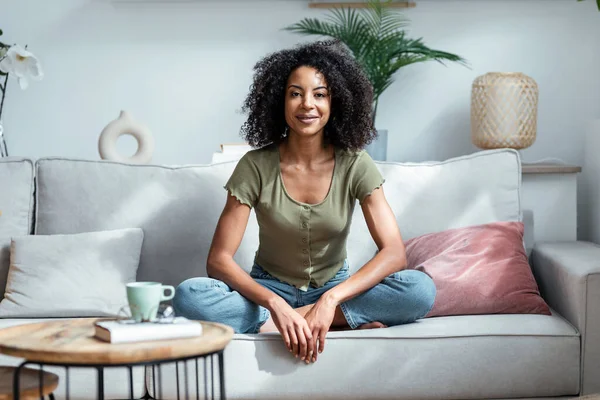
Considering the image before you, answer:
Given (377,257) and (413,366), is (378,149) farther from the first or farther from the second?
(413,366)

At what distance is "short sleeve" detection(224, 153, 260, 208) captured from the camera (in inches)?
88.2

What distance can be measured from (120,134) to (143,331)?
162cm

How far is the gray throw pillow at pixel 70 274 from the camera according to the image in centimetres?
234

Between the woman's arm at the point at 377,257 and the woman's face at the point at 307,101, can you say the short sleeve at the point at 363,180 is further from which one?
the woman's face at the point at 307,101

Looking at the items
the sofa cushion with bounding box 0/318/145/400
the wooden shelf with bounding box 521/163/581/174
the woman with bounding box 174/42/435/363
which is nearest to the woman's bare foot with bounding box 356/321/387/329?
the woman with bounding box 174/42/435/363

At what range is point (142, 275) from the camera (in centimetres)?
255

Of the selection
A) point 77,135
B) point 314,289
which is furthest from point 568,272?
point 77,135

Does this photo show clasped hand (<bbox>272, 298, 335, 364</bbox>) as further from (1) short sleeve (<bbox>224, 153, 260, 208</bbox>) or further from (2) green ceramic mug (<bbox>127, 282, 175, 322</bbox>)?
(2) green ceramic mug (<bbox>127, 282, 175, 322</bbox>)

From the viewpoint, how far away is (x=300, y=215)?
2.23 metres

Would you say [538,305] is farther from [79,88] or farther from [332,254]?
[79,88]

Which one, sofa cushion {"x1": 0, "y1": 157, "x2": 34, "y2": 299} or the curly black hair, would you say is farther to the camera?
sofa cushion {"x1": 0, "y1": 157, "x2": 34, "y2": 299}

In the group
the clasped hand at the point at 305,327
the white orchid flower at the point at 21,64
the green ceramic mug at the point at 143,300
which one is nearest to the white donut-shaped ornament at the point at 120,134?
the white orchid flower at the point at 21,64

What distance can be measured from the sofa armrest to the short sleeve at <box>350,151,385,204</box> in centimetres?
59

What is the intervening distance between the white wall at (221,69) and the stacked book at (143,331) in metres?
1.96
